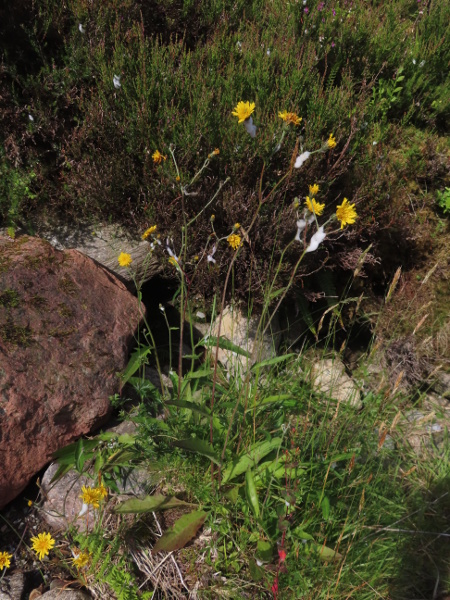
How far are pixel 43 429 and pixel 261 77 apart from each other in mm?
2957

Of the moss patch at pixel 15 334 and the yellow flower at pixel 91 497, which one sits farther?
the moss patch at pixel 15 334

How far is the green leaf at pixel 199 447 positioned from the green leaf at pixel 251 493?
147 millimetres

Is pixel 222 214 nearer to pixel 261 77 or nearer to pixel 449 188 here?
pixel 261 77

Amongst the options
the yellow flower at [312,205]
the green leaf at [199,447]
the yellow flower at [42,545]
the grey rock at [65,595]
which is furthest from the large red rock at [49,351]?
the yellow flower at [312,205]

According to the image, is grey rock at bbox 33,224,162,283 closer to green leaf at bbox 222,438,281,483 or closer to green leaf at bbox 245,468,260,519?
green leaf at bbox 222,438,281,483

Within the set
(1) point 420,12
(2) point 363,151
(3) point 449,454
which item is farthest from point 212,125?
(1) point 420,12

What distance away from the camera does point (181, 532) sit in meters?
2.09

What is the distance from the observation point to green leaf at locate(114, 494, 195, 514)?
6.99 feet

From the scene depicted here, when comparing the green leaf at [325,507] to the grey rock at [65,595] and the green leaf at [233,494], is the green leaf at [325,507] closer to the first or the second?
the green leaf at [233,494]

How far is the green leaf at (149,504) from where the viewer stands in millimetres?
2131

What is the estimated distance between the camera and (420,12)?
16.7 ft

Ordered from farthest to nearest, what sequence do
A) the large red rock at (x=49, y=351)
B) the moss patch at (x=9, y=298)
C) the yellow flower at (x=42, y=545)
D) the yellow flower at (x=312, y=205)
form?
the moss patch at (x=9, y=298), the large red rock at (x=49, y=351), the yellow flower at (x=42, y=545), the yellow flower at (x=312, y=205)

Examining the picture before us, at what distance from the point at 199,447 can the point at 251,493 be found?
287mm

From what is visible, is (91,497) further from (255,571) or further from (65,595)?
(255,571)
